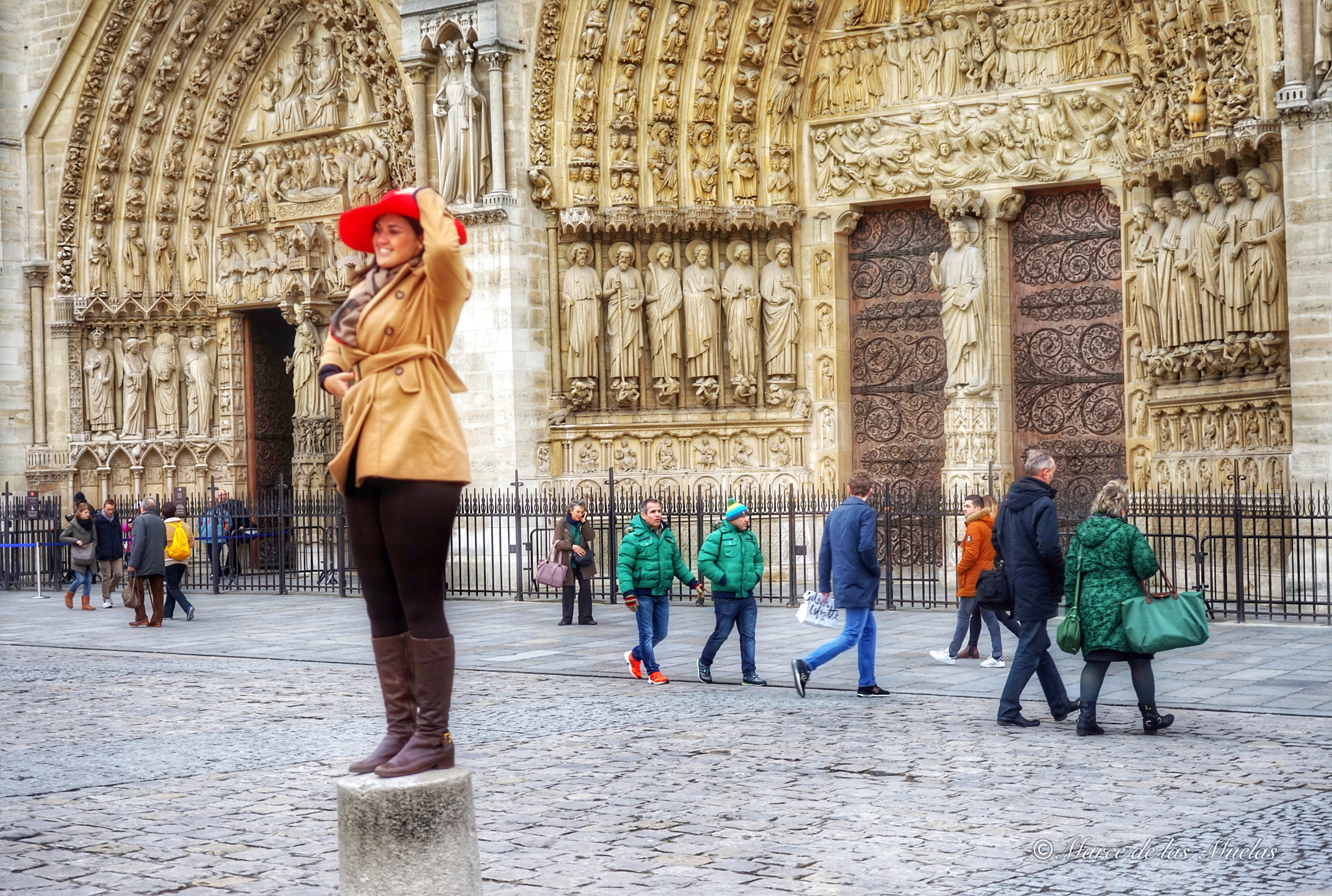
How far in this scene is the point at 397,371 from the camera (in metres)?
4.26

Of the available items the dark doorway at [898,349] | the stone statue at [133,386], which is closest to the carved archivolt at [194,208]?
the stone statue at [133,386]

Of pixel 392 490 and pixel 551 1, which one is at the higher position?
pixel 551 1

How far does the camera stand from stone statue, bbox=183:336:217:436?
22.9 metres

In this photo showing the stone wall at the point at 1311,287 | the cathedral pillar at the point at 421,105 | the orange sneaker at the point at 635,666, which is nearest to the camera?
the orange sneaker at the point at 635,666

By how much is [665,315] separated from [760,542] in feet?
9.71

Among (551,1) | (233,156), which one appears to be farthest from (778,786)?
(233,156)

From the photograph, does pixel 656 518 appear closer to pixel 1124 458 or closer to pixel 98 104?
pixel 1124 458

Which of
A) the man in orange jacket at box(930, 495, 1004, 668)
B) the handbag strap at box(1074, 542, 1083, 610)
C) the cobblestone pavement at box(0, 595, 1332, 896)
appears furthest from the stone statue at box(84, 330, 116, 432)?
the handbag strap at box(1074, 542, 1083, 610)

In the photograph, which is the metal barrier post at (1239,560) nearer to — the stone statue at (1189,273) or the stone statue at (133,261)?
the stone statue at (1189,273)

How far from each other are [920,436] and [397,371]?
49.4 ft

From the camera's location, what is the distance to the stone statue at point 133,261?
75.0 ft

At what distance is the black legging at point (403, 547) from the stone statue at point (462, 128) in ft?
46.5

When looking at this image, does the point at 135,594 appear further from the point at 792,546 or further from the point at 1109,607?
the point at 1109,607

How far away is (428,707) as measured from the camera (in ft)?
14.0
